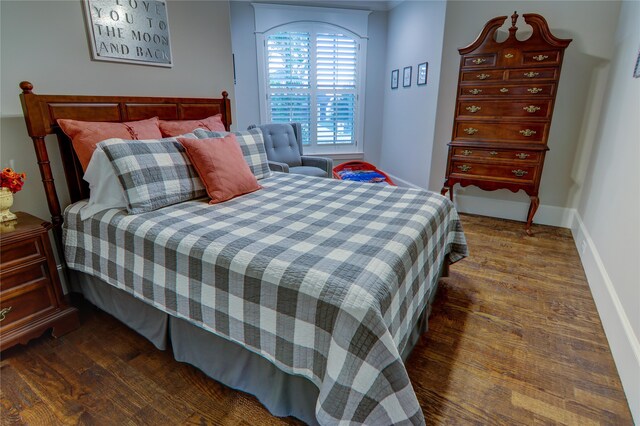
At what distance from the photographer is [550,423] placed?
1.37m

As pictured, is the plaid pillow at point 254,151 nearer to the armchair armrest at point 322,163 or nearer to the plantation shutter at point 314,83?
the armchair armrest at point 322,163

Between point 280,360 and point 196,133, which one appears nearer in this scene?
point 280,360

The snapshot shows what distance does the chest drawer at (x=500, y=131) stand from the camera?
3.10 m

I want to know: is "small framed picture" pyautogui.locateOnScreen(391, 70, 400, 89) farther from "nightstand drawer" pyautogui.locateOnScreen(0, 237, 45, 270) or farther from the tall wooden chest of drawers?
"nightstand drawer" pyautogui.locateOnScreen(0, 237, 45, 270)

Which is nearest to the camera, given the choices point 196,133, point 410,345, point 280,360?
point 280,360

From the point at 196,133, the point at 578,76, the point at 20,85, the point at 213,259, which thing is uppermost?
the point at 578,76

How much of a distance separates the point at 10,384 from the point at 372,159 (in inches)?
191

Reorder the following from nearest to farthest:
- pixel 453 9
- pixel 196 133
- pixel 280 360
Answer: pixel 280 360 → pixel 196 133 → pixel 453 9

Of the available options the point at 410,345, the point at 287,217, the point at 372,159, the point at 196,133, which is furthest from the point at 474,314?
the point at 372,159

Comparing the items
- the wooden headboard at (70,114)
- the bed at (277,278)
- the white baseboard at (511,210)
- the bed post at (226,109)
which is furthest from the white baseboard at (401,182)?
the wooden headboard at (70,114)

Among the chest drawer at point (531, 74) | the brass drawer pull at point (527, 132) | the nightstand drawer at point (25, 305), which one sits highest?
the chest drawer at point (531, 74)

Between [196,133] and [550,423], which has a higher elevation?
[196,133]

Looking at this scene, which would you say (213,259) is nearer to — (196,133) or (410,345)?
(410,345)

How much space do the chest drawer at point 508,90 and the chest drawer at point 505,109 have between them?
0.06m
